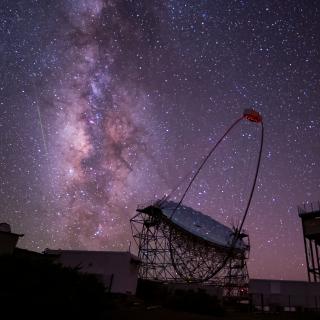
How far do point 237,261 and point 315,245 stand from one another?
11.7 m

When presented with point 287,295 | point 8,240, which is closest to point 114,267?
point 8,240

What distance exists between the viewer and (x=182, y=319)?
18078mm

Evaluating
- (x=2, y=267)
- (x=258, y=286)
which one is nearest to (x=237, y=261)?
(x=258, y=286)

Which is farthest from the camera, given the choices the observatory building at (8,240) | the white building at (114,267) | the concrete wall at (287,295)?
the concrete wall at (287,295)

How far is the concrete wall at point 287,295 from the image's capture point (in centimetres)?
3438

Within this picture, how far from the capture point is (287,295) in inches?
1419

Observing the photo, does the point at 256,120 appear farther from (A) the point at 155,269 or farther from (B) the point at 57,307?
(A) the point at 155,269

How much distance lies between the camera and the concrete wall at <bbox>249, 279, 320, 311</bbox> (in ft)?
113

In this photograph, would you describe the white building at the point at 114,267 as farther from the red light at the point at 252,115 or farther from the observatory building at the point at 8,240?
the red light at the point at 252,115

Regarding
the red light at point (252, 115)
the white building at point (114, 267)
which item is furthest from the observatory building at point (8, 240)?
the red light at point (252, 115)

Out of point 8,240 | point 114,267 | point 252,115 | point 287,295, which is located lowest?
point 8,240

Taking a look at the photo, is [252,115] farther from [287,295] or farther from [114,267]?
[287,295]

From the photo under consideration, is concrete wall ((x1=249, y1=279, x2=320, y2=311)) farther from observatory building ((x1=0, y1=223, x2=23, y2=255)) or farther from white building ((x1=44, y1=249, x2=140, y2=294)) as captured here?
observatory building ((x1=0, y1=223, x2=23, y2=255))

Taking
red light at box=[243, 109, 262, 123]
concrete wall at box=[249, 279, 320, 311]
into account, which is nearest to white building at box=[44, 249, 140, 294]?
concrete wall at box=[249, 279, 320, 311]
